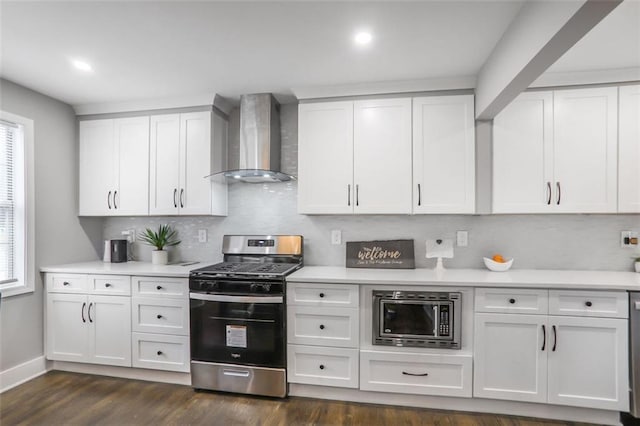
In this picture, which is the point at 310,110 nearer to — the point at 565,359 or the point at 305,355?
the point at 305,355

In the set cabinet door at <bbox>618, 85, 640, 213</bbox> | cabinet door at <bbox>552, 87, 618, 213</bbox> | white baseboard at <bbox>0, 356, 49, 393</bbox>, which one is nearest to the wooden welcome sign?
cabinet door at <bbox>552, 87, 618, 213</bbox>

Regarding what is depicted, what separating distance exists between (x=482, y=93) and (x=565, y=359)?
195 cm

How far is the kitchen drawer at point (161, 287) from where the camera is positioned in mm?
2646

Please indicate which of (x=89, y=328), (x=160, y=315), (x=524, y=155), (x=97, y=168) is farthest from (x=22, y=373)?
(x=524, y=155)

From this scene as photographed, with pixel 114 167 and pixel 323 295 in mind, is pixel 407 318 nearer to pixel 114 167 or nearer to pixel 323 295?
pixel 323 295

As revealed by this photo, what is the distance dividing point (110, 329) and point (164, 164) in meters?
1.54

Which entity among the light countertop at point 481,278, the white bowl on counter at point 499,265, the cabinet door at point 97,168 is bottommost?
the light countertop at point 481,278

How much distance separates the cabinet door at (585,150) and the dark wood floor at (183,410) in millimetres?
1614

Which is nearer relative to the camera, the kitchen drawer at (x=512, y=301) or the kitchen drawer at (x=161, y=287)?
the kitchen drawer at (x=512, y=301)

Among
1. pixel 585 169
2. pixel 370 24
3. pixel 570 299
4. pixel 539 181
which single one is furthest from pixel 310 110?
pixel 570 299

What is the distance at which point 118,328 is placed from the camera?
9.05ft

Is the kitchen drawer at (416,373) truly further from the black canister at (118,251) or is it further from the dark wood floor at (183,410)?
the black canister at (118,251)

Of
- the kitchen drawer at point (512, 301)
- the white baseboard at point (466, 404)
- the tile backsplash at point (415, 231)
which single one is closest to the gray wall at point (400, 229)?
the tile backsplash at point (415, 231)

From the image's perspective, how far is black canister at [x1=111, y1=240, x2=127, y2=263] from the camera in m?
3.27
